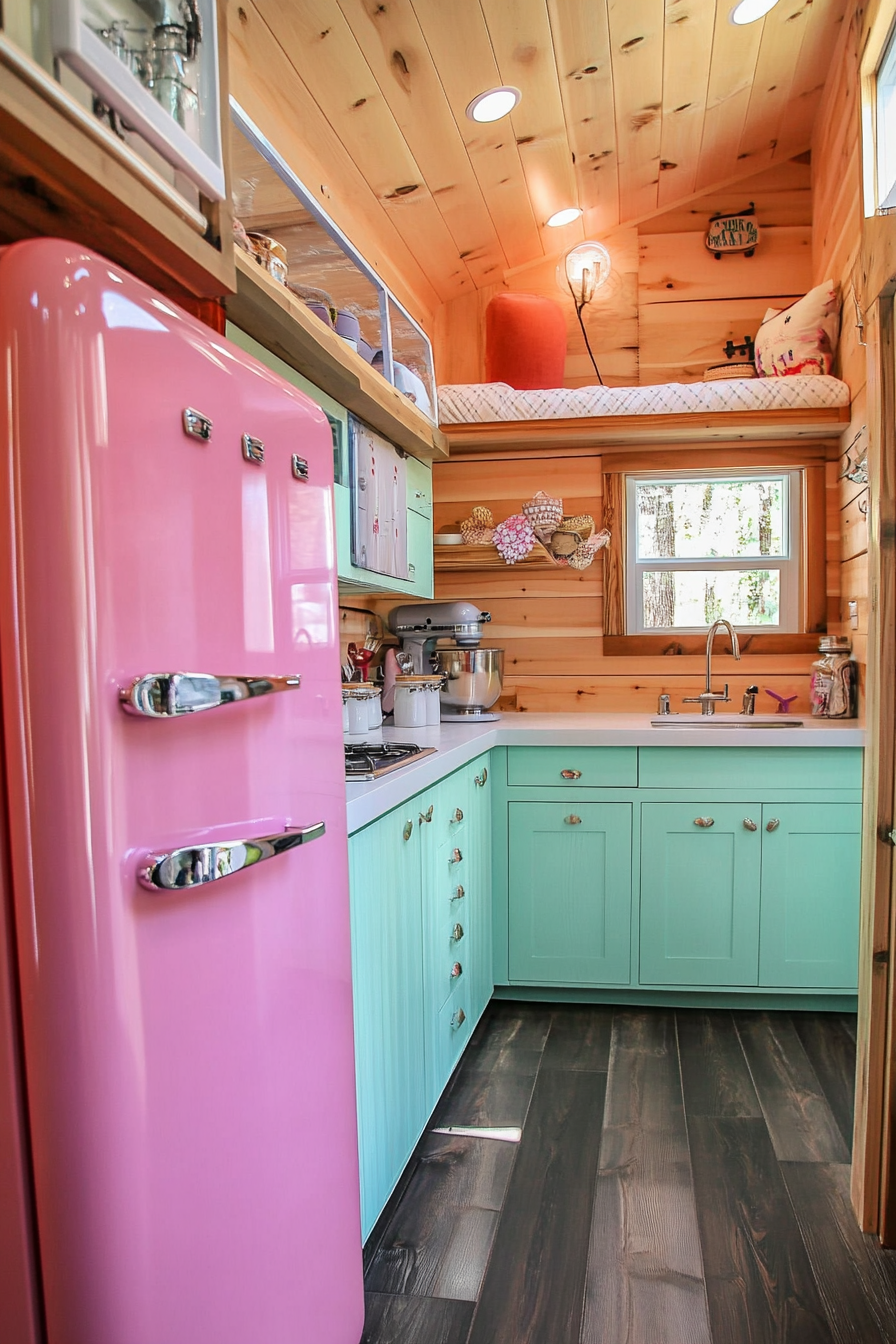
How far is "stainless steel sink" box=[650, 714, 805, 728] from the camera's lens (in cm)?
302

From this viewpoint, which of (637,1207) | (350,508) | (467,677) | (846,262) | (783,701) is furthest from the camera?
(783,701)

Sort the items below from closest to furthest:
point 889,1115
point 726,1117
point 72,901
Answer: point 72,901, point 889,1115, point 726,1117

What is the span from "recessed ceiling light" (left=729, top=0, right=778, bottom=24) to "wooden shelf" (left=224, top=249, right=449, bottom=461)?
4.70ft

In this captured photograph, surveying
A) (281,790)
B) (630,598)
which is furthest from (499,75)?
(281,790)

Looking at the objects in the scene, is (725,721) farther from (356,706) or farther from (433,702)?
(356,706)

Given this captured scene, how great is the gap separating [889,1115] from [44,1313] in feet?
4.81

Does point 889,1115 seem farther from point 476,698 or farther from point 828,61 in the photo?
point 828,61

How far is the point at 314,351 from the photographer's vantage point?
179 cm

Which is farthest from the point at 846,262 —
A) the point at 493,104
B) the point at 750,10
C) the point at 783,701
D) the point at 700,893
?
the point at 700,893

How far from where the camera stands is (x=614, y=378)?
3490 millimetres

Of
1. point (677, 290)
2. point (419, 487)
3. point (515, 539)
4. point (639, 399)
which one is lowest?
point (515, 539)

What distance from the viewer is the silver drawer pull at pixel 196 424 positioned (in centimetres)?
85

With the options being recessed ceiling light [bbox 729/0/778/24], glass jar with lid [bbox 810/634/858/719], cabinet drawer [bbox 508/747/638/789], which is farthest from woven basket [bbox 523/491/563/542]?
recessed ceiling light [bbox 729/0/778/24]

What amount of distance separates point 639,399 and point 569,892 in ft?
5.81
